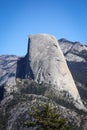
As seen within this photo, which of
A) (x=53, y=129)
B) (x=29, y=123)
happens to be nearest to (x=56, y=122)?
(x=53, y=129)

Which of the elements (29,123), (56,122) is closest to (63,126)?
(56,122)

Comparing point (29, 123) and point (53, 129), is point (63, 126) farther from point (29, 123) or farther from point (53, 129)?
point (29, 123)

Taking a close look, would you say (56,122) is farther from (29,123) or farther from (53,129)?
(29,123)

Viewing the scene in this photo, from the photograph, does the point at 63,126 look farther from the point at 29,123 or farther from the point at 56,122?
the point at 29,123
